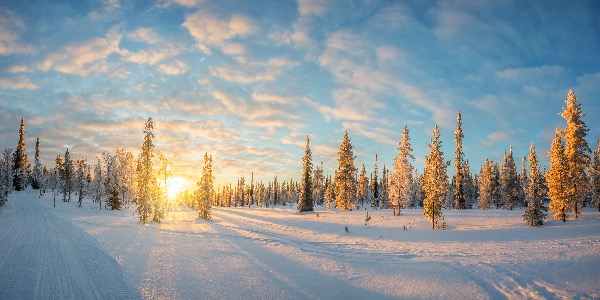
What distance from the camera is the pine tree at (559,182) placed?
32719 mm

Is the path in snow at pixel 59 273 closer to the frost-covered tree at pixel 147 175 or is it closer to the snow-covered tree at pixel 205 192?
the frost-covered tree at pixel 147 175

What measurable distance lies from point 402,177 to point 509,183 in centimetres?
3757

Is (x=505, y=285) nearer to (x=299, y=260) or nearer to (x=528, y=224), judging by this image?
(x=299, y=260)

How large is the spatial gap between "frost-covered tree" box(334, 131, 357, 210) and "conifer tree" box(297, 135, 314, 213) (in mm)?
5152

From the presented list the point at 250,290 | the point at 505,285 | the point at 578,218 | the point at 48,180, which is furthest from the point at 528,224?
the point at 48,180

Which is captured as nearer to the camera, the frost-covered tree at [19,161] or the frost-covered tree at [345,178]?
the frost-covered tree at [345,178]

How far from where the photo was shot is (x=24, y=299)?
8.91 m

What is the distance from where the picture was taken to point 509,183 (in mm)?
65250

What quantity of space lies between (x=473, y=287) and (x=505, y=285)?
1676 millimetres

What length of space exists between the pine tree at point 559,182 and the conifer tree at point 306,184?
35.2m

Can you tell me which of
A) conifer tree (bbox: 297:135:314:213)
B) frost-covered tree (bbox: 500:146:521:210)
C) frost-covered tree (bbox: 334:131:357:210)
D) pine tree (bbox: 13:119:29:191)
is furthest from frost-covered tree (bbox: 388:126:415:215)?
pine tree (bbox: 13:119:29:191)

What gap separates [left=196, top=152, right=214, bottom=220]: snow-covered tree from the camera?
46.6 meters

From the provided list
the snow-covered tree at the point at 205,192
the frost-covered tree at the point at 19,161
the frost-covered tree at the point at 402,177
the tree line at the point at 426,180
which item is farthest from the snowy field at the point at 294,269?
the frost-covered tree at the point at 19,161

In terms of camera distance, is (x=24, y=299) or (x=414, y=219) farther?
(x=414, y=219)
